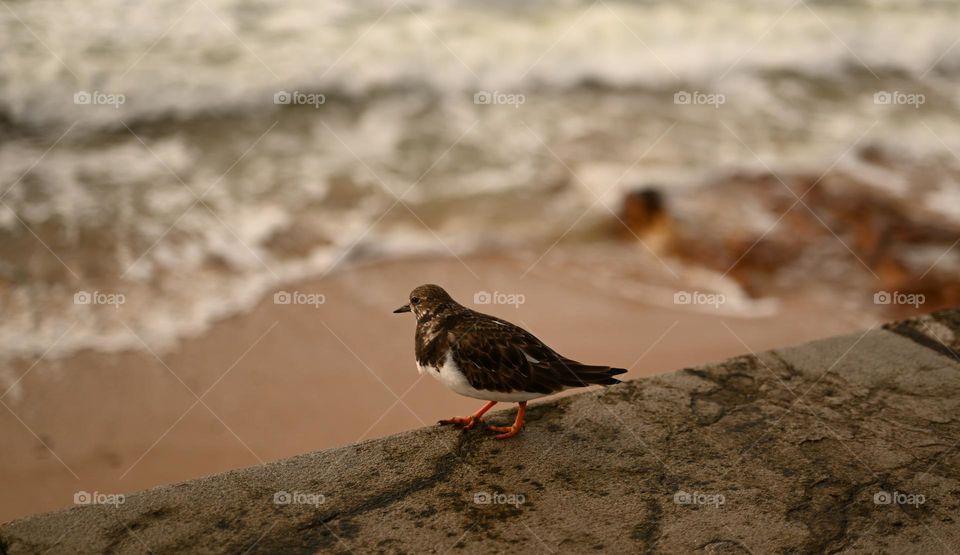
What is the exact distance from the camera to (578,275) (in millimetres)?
6145

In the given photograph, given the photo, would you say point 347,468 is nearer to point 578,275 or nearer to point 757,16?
point 578,275

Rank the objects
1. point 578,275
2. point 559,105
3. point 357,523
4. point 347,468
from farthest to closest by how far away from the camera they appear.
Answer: point 559,105 < point 578,275 < point 347,468 < point 357,523

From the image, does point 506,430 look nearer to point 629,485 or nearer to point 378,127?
point 629,485

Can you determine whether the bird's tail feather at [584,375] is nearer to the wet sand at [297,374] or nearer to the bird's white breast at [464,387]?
the bird's white breast at [464,387]

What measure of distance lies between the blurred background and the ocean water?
0.03m

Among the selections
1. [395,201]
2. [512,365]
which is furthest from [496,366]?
[395,201]

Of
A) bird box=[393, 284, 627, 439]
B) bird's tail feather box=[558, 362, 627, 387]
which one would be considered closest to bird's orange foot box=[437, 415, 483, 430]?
bird box=[393, 284, 627, 439]

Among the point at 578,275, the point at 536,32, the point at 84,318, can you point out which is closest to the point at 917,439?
the point at 578,275

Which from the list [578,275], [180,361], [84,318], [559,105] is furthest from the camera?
[559,105]

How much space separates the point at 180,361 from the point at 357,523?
3024 millimetres

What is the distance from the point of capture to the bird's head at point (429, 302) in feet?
11.1

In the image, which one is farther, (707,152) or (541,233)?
(707,152)

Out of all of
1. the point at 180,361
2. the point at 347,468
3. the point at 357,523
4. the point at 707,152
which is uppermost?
the point at 707,152

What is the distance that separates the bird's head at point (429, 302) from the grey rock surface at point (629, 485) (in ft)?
1.52
